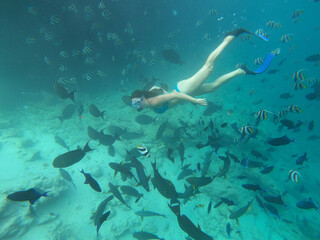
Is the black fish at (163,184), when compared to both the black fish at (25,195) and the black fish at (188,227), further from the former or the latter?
the black fish at (25,195)

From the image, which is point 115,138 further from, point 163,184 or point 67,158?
point 163,184

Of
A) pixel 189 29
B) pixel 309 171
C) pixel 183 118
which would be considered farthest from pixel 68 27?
pixel 309 171

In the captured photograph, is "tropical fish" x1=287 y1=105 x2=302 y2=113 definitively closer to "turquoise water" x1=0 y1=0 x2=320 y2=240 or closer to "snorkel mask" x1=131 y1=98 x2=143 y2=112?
"turquoise water" x1=0 y1=0 x2=320 y2=240

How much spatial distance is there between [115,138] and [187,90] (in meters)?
3.62

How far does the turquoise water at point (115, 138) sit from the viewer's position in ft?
22.1

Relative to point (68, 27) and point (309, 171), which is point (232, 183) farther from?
point (68, 27)

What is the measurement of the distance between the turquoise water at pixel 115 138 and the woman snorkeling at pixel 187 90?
1717 millimetres

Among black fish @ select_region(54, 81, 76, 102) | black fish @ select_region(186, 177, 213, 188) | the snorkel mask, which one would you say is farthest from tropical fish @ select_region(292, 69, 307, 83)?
black fish @ select_region(54, 81, 76, 102)

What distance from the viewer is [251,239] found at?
20.8 feet

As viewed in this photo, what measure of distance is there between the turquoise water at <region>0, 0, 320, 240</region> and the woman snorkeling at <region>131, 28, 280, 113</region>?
1.72 m

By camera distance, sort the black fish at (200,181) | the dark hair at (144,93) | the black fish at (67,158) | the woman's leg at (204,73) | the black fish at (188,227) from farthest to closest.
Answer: the woman's leg at (204,73) < the dark hair at (144,93) < the black fish at (200,181) < the black fish at (67,158) < the black fish at (188,227)

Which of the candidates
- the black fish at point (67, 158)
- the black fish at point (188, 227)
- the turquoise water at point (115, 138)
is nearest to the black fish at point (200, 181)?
the turquoise water at point (115, 138)

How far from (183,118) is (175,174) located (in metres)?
3.51

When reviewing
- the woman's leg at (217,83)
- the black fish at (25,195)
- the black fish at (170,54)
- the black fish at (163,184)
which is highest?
the black fish at (170,54)
